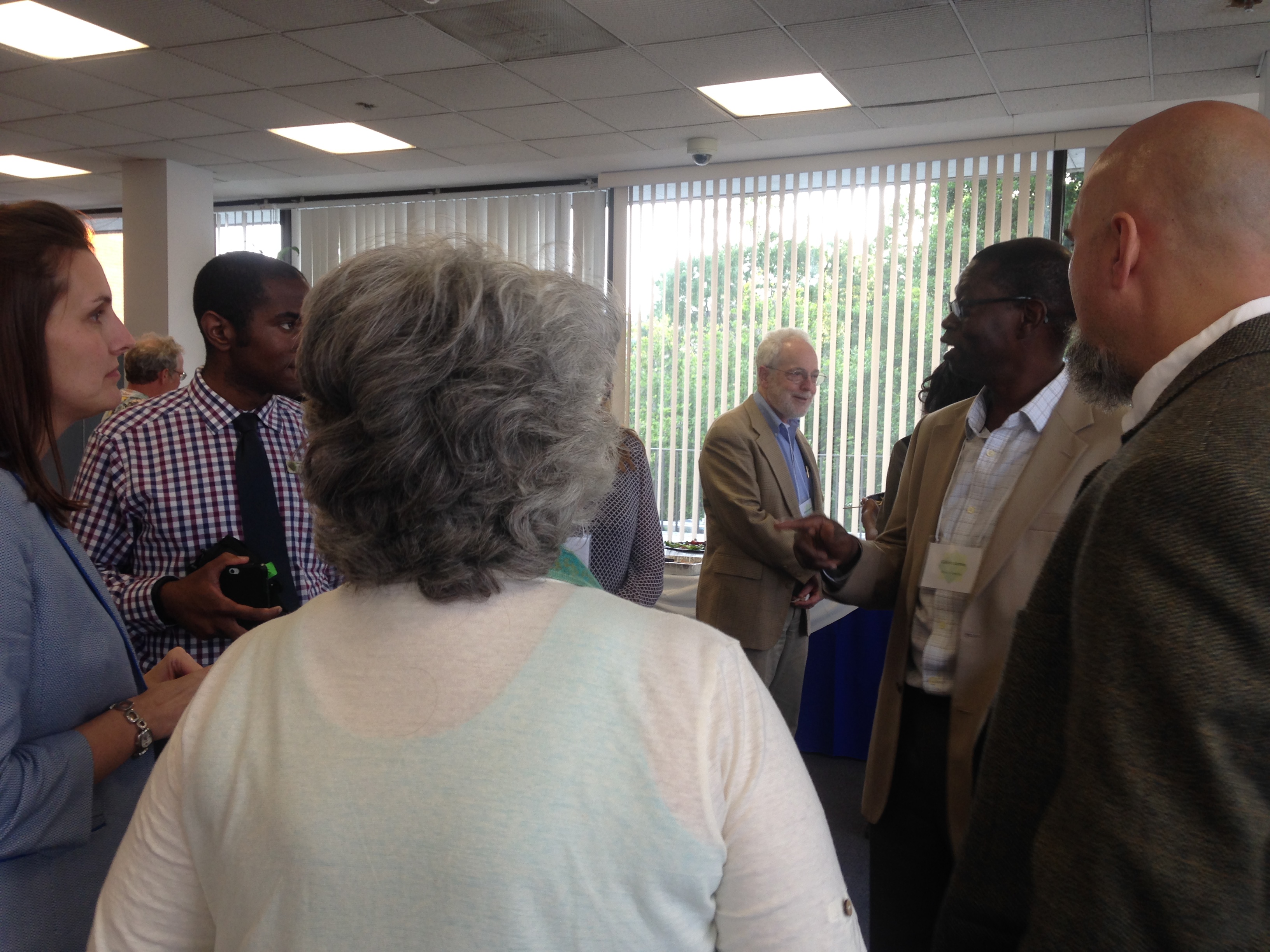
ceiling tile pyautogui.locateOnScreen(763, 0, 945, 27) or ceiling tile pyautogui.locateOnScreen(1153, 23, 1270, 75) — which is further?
ceiling tile pyautogui.locateOnScreen(1153, 23, 1270, 75)

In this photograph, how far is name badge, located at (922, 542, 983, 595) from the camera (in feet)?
6.00

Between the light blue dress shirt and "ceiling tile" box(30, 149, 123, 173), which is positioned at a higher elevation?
"ceiling tile" box(30, 149, 123, 173)

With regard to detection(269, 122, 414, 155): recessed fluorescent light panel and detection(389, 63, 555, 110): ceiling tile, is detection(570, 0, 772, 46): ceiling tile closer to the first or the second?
detection(389, 63, 555, 110): ceiling tile

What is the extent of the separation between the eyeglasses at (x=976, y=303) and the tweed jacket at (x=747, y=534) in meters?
1.45

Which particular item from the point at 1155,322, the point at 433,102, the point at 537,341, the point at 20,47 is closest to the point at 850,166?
the point at 433,102

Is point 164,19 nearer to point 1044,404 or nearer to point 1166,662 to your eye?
point 1044,404

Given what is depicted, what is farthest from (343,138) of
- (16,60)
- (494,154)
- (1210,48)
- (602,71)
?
(1210,48)

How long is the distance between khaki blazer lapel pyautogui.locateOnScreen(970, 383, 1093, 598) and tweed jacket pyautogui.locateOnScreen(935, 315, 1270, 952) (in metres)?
0.82

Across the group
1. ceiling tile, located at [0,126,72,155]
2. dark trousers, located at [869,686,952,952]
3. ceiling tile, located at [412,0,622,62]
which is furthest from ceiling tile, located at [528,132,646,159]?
dark trousers, located at [869,686,952,952]

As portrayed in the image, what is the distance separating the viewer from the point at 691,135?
19.9 feet

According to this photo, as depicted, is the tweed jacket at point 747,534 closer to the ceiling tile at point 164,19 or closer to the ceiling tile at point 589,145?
the ceiling tile at point 164,19

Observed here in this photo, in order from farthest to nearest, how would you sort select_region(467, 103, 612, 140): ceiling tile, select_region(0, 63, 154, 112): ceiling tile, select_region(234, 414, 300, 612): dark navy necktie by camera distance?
select_region(467, 103, 612, 140): ceiling tile < select_region(0, 63, 154, 112): ceiling tile < select_region(234, 414, 300, 612): dark navy necktie

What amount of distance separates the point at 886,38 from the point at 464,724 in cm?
440

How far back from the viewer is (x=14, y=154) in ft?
22.3
